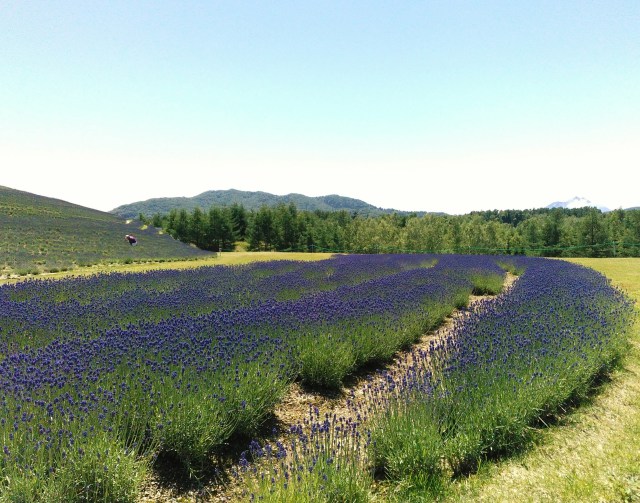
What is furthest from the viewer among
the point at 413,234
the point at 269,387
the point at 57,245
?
the point at 413,234

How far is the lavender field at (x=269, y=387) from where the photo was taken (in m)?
2.56

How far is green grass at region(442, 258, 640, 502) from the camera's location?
2817 millimetres

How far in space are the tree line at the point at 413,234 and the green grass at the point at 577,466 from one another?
39.6 meters

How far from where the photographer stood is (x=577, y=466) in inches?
125

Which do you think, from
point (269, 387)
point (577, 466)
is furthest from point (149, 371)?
point (577, 466)

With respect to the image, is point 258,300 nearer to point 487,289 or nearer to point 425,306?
point 425,306

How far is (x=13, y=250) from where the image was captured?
20.7 metres

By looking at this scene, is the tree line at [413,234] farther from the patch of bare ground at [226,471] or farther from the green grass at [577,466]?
the patch of bare ground at [226,471]

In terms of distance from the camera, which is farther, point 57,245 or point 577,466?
point 57,245

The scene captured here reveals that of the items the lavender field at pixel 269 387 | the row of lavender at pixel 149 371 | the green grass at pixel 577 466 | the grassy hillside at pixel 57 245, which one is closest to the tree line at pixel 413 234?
the grassy hillside at pixel 57 245

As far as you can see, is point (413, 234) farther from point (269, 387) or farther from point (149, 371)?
point (149, 371)

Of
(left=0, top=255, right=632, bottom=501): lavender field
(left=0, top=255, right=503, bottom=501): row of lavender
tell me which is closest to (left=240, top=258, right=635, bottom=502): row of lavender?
(left=0, top=255, right=632, bottom=501): lavender field

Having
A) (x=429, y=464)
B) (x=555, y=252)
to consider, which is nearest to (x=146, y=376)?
(x=429, y=464)

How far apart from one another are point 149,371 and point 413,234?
4823 centimetres
